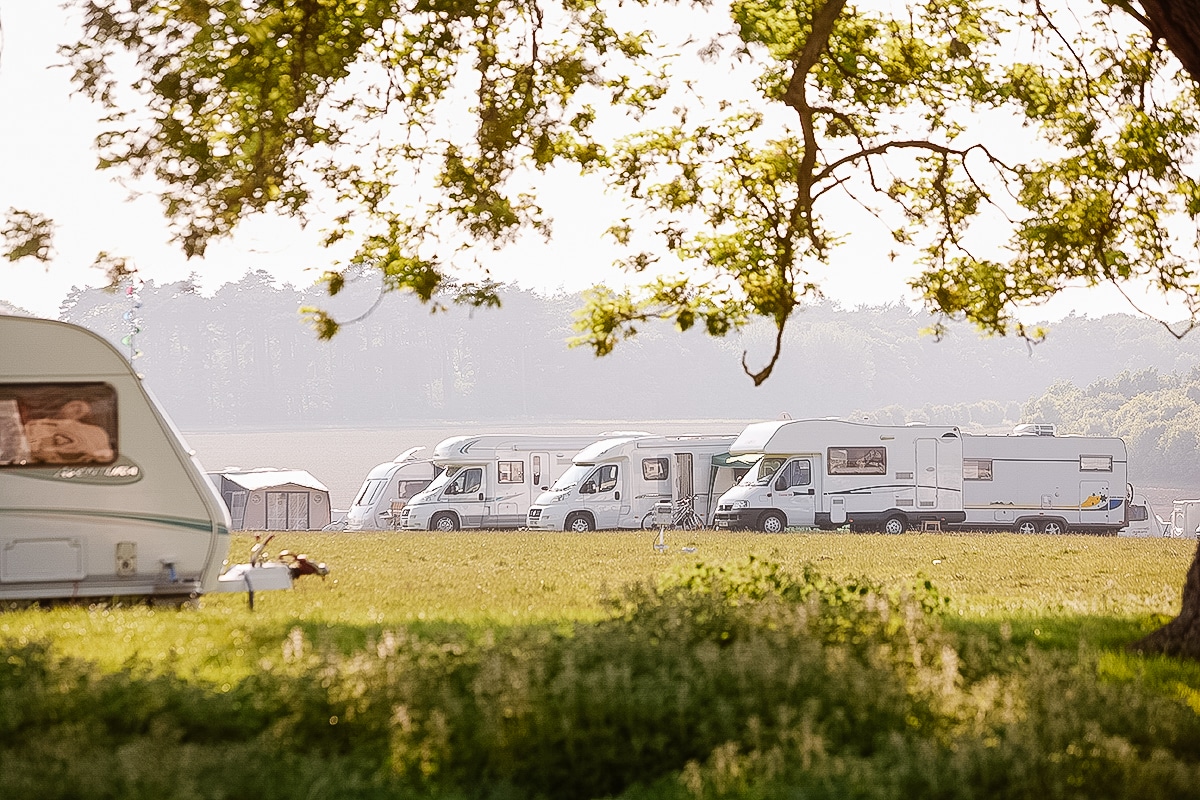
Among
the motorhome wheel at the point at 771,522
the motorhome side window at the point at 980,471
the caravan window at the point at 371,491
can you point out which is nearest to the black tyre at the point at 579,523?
the motorhome wheel at the point at 771,522

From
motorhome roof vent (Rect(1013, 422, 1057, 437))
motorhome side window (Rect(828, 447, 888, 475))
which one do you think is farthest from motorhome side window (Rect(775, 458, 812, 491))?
→ motorhome roof vent (Rect(1013, 422, 1057, 437))

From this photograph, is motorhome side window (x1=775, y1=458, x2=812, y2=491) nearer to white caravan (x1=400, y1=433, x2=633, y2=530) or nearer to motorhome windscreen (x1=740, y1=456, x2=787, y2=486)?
motorhome windscreen (x1=740, y1=456, x2=787, y2=486)

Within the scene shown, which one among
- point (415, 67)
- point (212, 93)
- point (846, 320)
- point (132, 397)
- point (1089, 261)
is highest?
point (846, 320)

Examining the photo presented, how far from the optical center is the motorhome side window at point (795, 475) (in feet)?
95.2

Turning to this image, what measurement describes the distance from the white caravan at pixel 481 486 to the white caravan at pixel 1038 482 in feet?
30.2

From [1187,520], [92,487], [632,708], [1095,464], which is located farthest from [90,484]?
[1187,520]

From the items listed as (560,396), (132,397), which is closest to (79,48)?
(132,397)

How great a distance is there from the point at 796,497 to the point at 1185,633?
21.1 meters

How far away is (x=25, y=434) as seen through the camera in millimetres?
11148

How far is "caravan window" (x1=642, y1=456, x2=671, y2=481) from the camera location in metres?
30.9

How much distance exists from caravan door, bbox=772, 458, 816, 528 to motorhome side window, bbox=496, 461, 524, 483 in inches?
277

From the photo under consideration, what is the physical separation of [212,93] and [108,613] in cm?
417

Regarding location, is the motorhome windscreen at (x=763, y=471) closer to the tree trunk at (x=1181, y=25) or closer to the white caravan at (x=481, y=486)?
the white caravan at (x=481, y=486)

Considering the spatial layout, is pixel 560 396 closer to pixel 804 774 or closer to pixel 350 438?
pixel 350 438
